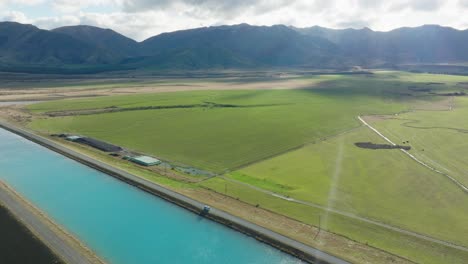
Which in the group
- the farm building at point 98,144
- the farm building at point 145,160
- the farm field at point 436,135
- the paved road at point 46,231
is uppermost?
the farm field at point 436,135

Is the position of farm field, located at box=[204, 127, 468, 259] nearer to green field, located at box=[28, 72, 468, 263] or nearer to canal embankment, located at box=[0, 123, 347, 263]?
green field, located at box=[28, 72, 468, 263]

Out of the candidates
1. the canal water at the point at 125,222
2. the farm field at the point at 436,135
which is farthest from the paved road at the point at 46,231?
the farm field at the point at 436,135

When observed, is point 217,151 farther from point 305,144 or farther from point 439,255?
point 439,255

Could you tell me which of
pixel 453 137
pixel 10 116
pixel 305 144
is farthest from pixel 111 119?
pixel 453 137

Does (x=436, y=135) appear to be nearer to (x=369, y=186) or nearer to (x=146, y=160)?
(x=369, y=186)

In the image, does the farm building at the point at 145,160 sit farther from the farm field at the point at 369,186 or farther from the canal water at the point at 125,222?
the farm field at the point at 369,186

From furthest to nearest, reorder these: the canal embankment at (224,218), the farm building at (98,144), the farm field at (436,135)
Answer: the farm building at (98,144)
the farm field at (436,135)
the canal embankment at (224,218)

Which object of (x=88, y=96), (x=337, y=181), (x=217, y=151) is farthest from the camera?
(x=88, y=96)
